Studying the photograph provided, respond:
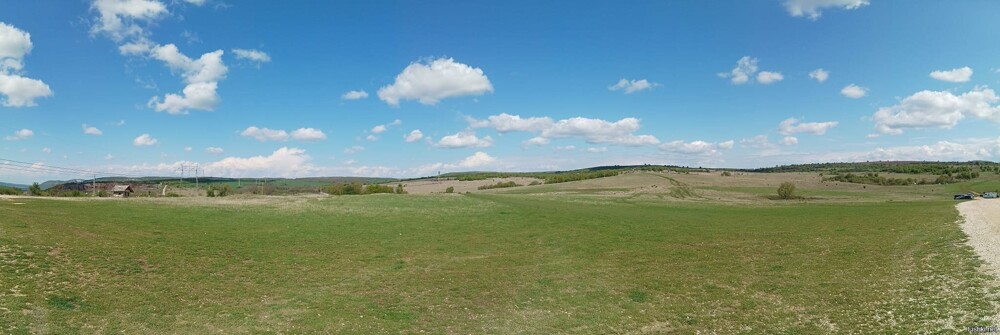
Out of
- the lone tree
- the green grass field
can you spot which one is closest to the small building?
the green grass field

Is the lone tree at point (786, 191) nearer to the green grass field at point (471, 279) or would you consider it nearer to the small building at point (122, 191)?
the green grass field at point (471, 279)

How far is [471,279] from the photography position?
73.5ft

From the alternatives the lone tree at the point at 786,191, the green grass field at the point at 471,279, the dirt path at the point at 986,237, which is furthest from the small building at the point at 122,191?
the lone tree at the point at 786,191

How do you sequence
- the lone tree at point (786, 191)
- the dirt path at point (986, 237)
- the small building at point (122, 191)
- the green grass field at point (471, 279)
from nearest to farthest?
1. the green grass field at point (471, 279)
2. the dirt path at point (986, 237)
3. the lone tree at point (786, 191)
4. the small building at point (122, 191)

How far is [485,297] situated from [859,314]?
12331 millimetres

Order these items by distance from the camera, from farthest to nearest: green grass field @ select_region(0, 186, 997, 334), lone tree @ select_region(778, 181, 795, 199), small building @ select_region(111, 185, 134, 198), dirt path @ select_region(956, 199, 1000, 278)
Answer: small building @ select_region(111, 185, 134, 198) → lone tree @ select_region(778, 181, 795, 199) → dirt path @ select_region(956, 199, 1000, 278) → green grass field @ select_region(0, 186, 997, 334)

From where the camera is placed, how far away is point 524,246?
1258 inches

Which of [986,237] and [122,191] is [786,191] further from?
[122,191]

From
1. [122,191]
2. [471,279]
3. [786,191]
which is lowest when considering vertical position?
[471,279]

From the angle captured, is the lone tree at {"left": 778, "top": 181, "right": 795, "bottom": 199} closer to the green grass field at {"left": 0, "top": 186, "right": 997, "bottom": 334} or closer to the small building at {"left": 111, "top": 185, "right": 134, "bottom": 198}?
the green grass field at {"left": 0, "top": 186, "right": 997, "bottom": 334}

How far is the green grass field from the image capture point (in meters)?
15.1

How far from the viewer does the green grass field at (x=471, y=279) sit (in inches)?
596

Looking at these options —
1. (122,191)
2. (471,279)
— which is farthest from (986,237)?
(122,191)

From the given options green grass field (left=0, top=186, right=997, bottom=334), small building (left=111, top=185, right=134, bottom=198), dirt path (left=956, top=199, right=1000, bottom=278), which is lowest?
green grass field (left=0, top=186, right=997, bottom=334)
